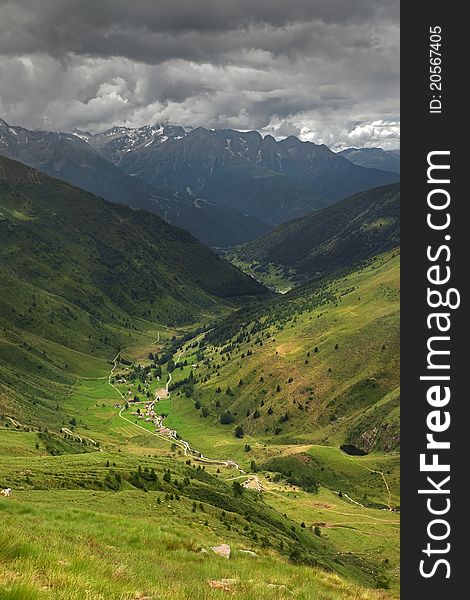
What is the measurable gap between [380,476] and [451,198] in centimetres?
14903

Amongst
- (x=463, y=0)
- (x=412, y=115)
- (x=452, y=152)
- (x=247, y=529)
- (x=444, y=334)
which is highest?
(x=463, y=0)

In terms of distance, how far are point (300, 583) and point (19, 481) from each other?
3783 centimetres

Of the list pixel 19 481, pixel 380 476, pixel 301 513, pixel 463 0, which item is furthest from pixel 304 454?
pixel 463 0

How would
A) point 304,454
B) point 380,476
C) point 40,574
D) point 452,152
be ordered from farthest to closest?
point 304,454
point 380,476
point 452,152
point 40,574

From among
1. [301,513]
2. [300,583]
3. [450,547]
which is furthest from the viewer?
[301,513]

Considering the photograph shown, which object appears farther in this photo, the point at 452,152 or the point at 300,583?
the point at 300,583

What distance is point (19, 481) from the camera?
53.4 meters

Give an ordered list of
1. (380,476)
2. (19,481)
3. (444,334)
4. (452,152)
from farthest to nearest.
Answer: (380,476) → (19,481) → (452,152) → (444,334)

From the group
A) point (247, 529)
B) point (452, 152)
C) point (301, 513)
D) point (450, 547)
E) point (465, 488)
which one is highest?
point (452, 152)

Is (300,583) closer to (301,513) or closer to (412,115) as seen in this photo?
(412,115)

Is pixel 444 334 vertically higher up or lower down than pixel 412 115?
lower down

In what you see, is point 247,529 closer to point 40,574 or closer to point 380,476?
point 40,574

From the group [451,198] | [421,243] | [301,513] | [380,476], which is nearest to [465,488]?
[421,243]

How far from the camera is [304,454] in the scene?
16712 cm
